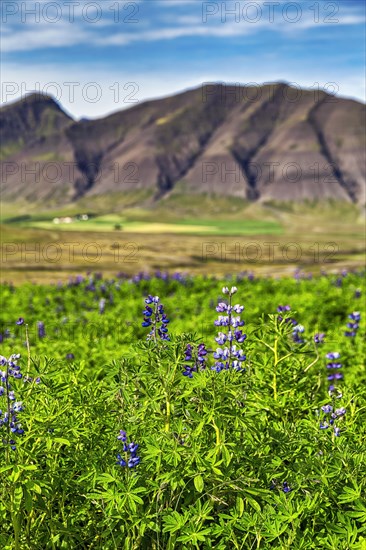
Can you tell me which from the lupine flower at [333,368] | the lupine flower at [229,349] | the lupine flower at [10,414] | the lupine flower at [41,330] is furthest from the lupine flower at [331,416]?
the lupine flower at [41,330]

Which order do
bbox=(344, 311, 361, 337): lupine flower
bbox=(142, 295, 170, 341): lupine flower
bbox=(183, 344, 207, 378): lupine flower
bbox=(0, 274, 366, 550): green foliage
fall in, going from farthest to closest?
bbox=(344, 311, 361, 337): lupine flower < bbox=(142, 295, 170, 341): lupine flower < bbox=(183, 344, 207, 378): lupine flower < bbox=(0, 274, 366, 550): green foliage

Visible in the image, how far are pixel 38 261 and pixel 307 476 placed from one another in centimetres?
3800

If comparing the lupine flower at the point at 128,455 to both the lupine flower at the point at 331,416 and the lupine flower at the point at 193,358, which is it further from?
the lupine flower at the point at 331,416

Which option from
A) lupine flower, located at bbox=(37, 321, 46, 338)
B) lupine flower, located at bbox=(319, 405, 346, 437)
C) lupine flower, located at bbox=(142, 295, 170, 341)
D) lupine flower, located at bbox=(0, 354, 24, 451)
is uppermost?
lupine flower, located at bbox=(142, 295, 170, 341)

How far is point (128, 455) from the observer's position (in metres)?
3.70

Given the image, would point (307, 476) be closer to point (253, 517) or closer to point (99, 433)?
point (253, 517)

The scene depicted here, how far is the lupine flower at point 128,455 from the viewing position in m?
3.54

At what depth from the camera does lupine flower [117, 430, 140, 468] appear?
354cm

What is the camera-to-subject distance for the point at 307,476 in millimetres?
3719

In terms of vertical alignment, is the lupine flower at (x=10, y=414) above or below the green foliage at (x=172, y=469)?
above

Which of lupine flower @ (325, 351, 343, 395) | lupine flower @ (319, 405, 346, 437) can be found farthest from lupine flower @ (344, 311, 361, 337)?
lupine flower @ (319, 405, 346, 437)

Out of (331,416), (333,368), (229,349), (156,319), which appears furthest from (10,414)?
(333,368)

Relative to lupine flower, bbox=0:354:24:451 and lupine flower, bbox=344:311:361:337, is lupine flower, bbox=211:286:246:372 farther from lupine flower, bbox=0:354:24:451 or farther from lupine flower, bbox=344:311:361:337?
lupine flower, bbox=344:311:361:337

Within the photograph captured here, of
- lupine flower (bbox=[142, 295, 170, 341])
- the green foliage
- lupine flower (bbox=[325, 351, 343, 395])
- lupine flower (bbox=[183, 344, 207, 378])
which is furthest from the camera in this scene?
lupine flower (bbox=[325, 351, 343, 395])
